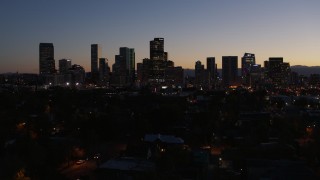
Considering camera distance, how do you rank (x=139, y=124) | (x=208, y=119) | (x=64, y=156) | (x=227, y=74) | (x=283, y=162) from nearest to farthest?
(x=283, y=162) < (x=64, y=156) < (x=139, y=124) < (x=208, y=119) < (x=227, y=74)

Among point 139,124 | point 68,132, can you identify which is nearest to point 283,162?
point 139,124

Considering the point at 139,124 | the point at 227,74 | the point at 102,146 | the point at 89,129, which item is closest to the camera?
the point at 102,146

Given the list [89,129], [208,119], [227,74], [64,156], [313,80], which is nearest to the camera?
[64,156]

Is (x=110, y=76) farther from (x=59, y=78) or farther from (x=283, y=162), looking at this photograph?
(x=283, y=162)

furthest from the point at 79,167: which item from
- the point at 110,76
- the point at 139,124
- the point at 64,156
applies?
the point at 110,76

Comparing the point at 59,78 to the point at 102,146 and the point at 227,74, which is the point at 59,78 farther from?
the point at 102,146

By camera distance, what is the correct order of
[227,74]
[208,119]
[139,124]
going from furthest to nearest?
[227,74] → [208,119] → [139,124]

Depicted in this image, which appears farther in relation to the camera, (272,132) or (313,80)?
(313,80)

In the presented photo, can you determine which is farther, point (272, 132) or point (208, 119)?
point (208, 119)

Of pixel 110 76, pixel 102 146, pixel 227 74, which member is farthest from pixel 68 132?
pixel 227 74
